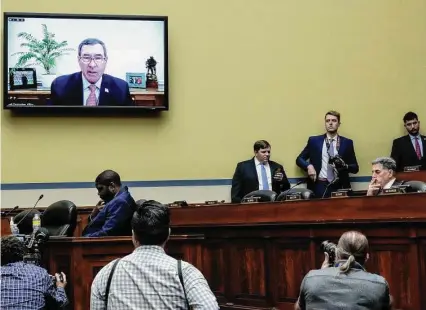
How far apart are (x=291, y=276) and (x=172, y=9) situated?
14.9 ft

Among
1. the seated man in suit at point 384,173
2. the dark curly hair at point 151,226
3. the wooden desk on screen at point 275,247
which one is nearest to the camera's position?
the dark curly hair at point 151,226

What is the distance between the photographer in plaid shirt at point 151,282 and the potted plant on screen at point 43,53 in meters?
6.25

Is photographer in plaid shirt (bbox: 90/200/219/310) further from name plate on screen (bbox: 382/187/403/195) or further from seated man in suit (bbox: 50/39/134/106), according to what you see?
seated man in suit (bbox: 50/39/134/106)

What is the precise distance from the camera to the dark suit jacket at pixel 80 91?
8.72m

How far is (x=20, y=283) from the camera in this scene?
3602 mm

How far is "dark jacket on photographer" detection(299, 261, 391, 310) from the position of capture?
10.6 feet

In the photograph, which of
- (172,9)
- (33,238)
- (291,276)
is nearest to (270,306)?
(291,276)

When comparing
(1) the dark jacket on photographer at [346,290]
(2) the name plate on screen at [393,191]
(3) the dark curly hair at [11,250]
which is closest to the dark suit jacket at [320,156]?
(2) the name plate on screen at [393,191]

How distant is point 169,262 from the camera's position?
2.72 meters

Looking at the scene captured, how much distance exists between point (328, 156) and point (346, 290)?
5.67 meters

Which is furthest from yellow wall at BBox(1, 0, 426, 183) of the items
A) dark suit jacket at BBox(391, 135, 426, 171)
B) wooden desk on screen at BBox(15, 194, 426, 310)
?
wooden desk on screen at BBox(15, 194, 426, 310)

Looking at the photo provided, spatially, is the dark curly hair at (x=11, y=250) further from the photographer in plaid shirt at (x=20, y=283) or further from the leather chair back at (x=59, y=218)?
the leather chair back at (x=59, y=218)

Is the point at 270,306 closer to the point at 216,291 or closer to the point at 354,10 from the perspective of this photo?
the point at 216,291

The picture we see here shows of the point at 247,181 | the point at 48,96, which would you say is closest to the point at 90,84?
the point at 48,96
